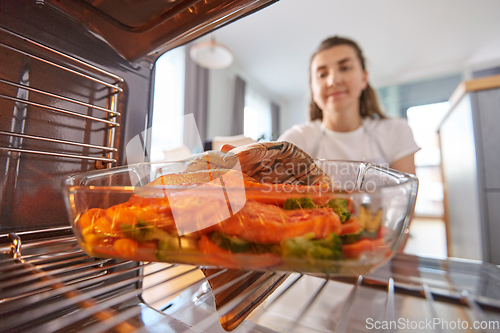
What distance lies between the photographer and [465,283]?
34cm

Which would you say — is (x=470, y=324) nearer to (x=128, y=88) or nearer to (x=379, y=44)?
(x=128, y=88)

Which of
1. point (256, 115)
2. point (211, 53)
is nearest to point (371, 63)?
point (211, 53)

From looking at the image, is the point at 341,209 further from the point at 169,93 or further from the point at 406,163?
the point at 169,93

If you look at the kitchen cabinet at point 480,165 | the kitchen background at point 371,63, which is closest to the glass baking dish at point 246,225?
the kitchen cabinet at point 480,165

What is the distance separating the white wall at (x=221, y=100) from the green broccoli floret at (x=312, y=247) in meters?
3.75

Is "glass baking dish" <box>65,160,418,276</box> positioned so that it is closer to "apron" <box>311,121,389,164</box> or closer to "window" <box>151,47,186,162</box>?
"apron" <box>311,121,389,164</box>

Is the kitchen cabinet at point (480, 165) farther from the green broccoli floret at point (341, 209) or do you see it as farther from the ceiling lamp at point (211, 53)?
the ceiling lamp at point (211, 53)

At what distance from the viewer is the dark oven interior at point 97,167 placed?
24 cm

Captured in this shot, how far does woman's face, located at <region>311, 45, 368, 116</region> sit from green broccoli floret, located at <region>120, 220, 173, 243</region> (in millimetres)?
1185

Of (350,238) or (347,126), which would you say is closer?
(350,238)

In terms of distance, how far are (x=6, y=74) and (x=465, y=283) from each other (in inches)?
24.9

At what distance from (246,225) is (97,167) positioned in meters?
0.29

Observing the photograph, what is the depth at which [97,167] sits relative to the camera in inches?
14.2

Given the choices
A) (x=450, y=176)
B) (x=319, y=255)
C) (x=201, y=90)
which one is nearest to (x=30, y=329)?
(x=319, y=255)
